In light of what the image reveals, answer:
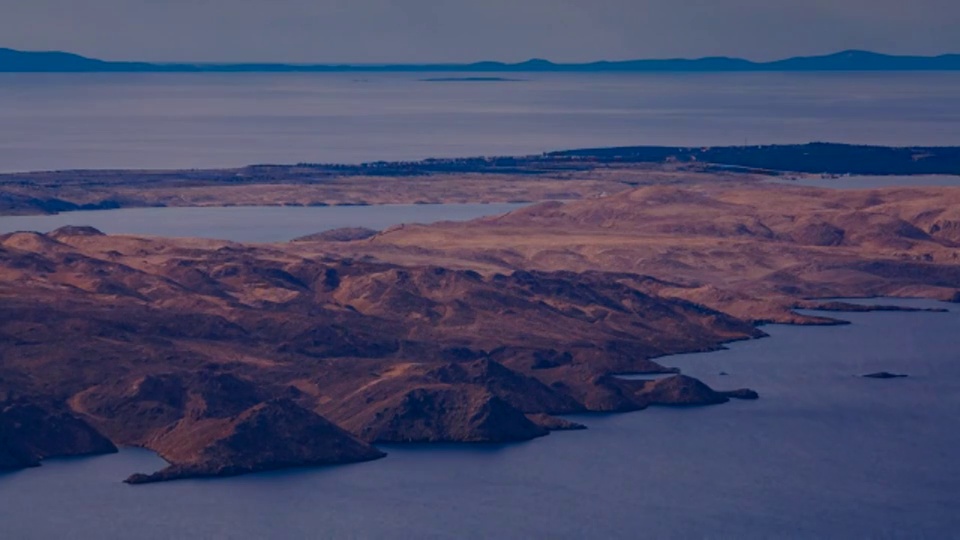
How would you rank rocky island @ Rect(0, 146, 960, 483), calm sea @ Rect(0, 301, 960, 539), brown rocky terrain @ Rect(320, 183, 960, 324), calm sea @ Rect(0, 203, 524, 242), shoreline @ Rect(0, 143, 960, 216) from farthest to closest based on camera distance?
1. shoreline @ Rect(0, 143, 960, 216)
2. calm sea @ Rect(0, 203, 524, 242)
3. brown rocky terrain @ Rect(320, 183, 960, 324)
4. rocky island @ Rect(0, 146, 960, 483)
5. calm sea @ Rect(0, 301, 960, 539)

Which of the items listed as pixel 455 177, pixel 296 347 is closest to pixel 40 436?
pixel 296 347

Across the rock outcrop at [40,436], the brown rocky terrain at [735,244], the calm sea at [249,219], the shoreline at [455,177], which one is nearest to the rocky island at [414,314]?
the rock outcrop at [40,436]

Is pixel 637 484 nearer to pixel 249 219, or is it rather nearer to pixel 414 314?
pixel 414 314

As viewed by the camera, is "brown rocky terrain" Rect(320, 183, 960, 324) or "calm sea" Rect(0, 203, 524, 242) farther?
"calm sea" Rect(0, 203, 524, 242)

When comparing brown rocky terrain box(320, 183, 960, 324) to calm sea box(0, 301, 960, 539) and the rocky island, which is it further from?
calm sea box(0, 301, 960, 539)

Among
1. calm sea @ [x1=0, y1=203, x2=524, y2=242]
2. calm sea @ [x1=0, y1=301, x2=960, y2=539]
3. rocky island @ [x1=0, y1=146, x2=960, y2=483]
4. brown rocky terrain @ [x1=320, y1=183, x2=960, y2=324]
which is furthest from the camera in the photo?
calm sea @ [x1=0, y1=203, x2=524, y2=242]

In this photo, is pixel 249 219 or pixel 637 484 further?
pixel 249 219

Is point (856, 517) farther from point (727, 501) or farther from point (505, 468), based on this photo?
point (505, 468)

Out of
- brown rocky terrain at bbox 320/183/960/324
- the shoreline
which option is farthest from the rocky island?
the shoreline

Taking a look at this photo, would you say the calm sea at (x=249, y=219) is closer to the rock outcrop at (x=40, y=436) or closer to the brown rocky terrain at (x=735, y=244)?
the brown rocky terrain at (x=735, y=244)
